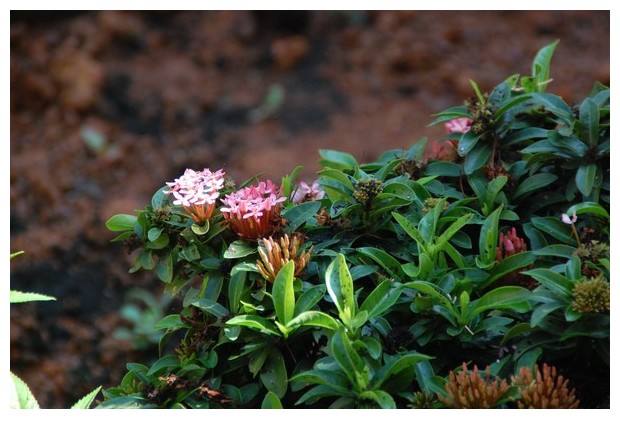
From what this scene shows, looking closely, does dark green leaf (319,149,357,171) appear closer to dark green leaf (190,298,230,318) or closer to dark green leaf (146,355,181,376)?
dark green leaf (190,298,230,318)

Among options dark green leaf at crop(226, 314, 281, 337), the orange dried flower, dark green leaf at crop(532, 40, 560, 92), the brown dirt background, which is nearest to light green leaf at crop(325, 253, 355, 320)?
dark green leaf at crop(226, 314, 281, 337)

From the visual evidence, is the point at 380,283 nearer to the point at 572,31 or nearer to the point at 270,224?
the point at 270,224

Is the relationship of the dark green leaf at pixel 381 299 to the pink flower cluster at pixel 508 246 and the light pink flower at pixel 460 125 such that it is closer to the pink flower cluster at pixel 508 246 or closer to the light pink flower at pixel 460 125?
the pink flower cluster at pixel 508 246

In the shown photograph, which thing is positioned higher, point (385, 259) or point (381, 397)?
point (385, 259)

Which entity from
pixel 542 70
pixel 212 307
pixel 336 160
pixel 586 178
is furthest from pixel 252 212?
pixel 542 70

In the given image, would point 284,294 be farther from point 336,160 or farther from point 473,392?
point 336,160

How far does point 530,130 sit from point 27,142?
3.57 meters

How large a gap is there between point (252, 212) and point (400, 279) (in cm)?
36

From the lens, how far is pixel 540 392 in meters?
1.40

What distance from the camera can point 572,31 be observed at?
5.05 metres

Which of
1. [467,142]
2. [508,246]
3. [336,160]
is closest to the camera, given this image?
[508,246]

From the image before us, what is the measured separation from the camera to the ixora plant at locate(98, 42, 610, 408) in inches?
57.9

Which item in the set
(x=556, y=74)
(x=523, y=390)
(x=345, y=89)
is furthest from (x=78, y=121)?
(x=523, y=390)

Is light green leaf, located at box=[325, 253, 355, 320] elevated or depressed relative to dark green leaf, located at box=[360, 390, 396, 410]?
elevated
